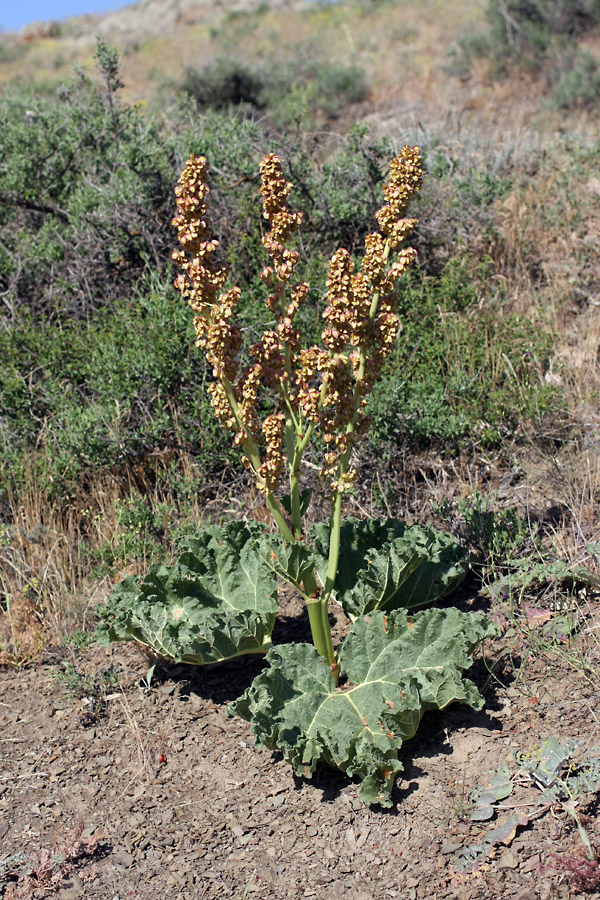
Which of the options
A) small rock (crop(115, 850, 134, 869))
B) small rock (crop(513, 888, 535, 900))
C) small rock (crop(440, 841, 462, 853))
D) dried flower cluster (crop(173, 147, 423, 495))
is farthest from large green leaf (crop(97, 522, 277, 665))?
small rock (crop(513, 888, 535, 900))

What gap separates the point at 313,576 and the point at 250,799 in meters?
0.91

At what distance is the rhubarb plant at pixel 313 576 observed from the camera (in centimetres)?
300

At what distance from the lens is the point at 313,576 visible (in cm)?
338

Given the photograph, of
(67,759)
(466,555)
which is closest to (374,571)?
(466,555)

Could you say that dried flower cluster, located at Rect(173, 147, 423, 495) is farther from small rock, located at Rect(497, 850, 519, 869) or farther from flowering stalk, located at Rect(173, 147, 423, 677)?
small rock, located at Rect(497, 850, 519, 869)

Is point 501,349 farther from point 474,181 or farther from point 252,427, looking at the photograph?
point 252,427

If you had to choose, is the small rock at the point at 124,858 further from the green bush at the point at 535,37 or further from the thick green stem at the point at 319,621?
the green bush at the point at 535,37

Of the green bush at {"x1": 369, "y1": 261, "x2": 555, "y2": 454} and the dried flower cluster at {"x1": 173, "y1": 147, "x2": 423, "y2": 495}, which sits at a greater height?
the dried flower cluster at {"x1": 173, "y1": 147, "x2": 423, "y2": 495}

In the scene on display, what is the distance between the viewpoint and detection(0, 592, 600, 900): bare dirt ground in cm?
272

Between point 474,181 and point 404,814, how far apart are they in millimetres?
5190

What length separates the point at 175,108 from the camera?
353 inches

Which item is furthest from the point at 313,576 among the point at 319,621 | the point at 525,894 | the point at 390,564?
the point at 525,894

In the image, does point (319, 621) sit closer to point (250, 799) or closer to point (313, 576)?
point (313, 576)

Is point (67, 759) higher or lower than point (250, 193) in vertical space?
lower
